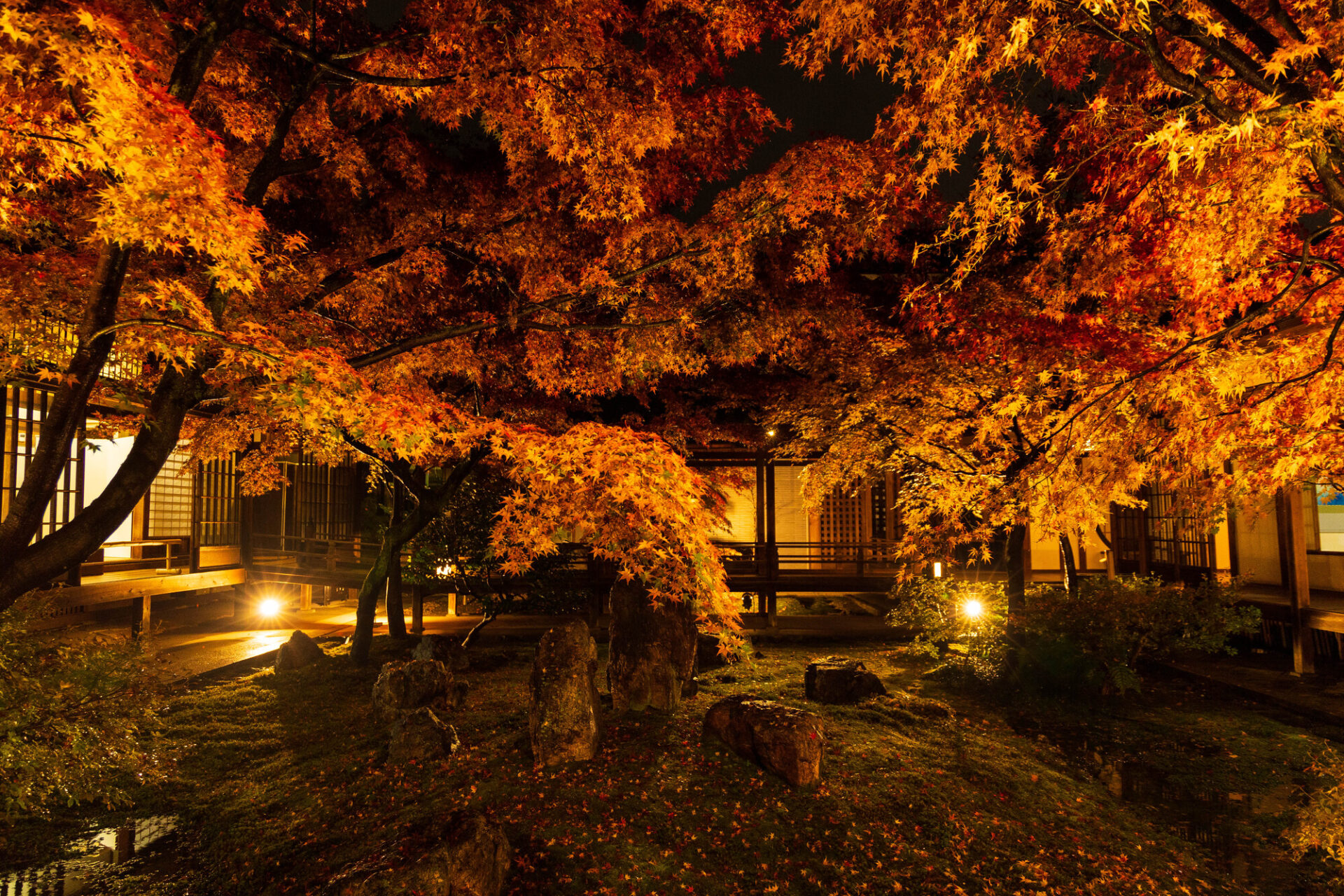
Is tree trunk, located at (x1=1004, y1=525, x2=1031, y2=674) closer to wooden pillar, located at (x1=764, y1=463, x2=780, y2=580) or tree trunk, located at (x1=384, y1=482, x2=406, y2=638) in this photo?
wooden pillar, located at (x1=764, y1=463, x2=780, y2=580)

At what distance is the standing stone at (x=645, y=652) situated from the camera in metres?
8.23

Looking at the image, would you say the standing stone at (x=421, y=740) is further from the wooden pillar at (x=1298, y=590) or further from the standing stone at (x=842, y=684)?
the wooden pillar at (x=1298, y=590)

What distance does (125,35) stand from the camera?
414 centimetres

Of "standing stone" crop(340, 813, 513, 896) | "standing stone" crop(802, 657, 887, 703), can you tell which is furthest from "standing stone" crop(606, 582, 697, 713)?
"standing stone" crop(340, 813, 513, 896)

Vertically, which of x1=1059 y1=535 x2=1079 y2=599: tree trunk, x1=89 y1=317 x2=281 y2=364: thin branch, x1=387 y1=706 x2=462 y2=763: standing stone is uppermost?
x1=89 y1=317 x2=281 y2=364: thin branch

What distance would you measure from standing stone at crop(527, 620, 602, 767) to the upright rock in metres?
1.29

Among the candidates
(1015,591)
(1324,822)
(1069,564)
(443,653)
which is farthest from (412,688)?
(1069,564)

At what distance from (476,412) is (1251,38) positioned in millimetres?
9550

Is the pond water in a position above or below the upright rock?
below

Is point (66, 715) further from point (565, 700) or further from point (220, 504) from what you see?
point (220, 504)

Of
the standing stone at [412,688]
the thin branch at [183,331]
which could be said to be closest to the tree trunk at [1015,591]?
the standing stone at [412,688]

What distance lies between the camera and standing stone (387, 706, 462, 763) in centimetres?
693

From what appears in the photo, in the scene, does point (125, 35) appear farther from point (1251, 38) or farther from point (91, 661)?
point (1251, 38)

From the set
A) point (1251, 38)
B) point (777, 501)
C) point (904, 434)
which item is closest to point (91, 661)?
point (904, 434)
